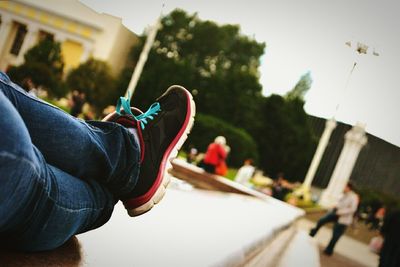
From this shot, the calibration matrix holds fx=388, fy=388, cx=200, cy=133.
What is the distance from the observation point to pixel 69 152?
42.6 inches

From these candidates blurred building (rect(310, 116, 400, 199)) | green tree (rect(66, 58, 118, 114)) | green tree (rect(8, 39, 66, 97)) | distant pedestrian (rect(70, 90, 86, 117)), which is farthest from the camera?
blurred building (rect(310, 116, 400, 199))

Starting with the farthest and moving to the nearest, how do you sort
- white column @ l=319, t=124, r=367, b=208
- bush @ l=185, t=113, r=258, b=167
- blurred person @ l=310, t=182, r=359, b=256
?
white column @ l=319, t=124, r=367, b=208
bush @ l=185, t=113, r=258, b=167
blurred person @ l=310, t=182, r=359, b=256

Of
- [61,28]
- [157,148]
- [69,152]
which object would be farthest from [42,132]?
[61,28]

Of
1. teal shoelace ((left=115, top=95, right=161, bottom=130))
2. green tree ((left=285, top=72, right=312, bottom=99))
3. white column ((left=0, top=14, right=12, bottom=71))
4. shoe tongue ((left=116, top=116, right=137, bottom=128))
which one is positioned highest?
green tree ((left=285, top=72, right=312, bottom=99))

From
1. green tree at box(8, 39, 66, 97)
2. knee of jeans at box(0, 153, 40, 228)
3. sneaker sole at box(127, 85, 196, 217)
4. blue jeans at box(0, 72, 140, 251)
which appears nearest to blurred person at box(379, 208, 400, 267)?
sneaker sole at box(127, 85, 196, 217)

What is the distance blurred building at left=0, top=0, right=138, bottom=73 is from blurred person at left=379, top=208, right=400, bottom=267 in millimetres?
24082

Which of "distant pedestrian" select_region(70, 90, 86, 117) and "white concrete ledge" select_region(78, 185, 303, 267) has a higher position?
"white concrete ledge" select_region(78, 185, 303, 267)

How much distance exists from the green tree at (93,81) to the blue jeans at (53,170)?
21.9 m

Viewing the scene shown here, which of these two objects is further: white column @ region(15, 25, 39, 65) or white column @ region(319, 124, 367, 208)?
white column @ region(15, 25, 39, 65)

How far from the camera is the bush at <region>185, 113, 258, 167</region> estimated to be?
21219 millimetres

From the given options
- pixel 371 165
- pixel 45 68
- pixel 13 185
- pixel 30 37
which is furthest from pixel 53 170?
pixel 371 165

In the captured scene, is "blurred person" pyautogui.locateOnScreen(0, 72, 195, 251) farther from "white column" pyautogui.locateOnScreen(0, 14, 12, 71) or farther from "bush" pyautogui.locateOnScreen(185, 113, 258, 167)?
"white column" pyautogui.locateOnScreen(0, 14, 12, 71)

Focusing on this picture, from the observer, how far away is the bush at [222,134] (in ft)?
69.6

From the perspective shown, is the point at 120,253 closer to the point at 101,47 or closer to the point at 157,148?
the point at 157,148
